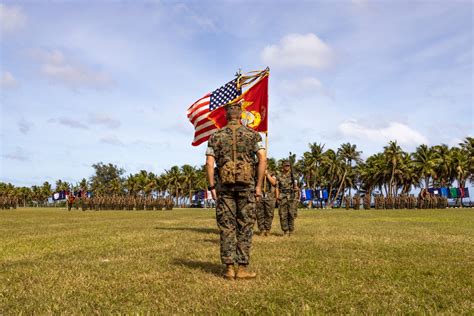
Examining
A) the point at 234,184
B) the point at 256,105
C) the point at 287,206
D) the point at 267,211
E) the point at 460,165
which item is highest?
the point at 460,165

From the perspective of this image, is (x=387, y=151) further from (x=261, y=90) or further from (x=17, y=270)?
(x=17, y=270)

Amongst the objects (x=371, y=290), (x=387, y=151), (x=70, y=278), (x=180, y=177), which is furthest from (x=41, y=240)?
(x=180, y=177)

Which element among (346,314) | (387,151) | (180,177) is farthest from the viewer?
(180,177)

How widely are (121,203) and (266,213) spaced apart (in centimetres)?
4595

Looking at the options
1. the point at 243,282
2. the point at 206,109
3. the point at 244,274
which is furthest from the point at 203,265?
the point at 206,109

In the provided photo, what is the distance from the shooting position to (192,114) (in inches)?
618

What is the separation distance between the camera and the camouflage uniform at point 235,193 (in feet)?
19.1

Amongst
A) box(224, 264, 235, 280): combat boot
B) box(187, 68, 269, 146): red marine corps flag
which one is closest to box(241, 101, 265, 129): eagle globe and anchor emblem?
box(187, 68, 269, 146): red marine corps flag

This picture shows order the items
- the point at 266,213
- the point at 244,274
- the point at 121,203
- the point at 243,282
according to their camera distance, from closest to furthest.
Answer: the point at 243,282 < the point at 244,274 < the point at 266,213 < the point at 121,203

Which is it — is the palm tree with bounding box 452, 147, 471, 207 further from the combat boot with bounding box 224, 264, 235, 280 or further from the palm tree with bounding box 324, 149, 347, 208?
the combat boot with bounding box 224, 264, 235, 280

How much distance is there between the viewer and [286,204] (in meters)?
11.9

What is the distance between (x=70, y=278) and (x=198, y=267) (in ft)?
6.33

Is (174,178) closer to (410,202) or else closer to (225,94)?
(410,202)

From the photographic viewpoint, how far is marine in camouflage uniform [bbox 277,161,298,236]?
11859mm
